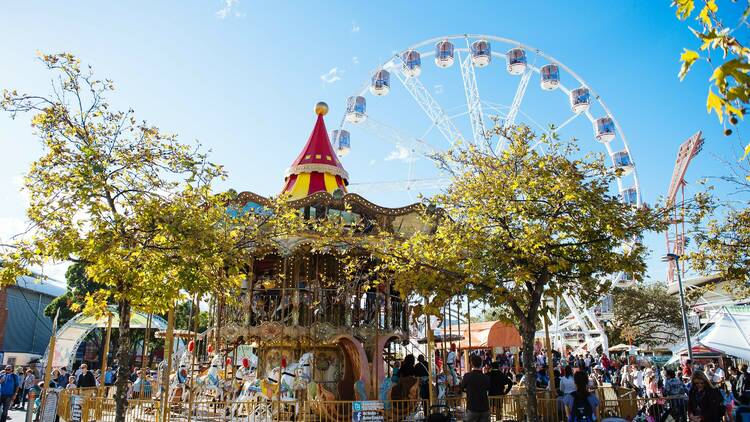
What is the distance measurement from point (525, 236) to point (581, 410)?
9.42ft

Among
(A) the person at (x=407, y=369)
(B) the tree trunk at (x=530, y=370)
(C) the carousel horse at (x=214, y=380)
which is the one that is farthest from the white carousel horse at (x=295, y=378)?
(B) the tree trunk at (x=530, y=370)

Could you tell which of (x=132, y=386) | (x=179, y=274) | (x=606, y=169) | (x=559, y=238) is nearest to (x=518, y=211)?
(x=559, y=238)

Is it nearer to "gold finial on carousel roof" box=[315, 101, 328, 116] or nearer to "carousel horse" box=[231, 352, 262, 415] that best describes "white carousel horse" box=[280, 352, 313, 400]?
"carousel horse" box=[231, 352, 262, 415]

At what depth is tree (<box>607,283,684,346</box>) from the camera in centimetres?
4359

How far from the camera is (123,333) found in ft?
27.6

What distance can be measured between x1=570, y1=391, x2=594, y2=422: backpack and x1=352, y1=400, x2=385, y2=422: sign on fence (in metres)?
4.30

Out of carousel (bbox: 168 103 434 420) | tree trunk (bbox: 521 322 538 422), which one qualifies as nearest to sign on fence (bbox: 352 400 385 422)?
carousel (bbox: 168 103 434 420)

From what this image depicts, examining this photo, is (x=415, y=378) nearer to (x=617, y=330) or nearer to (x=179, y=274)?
(x=179, y=274)

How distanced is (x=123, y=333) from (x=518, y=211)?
22.3 feet

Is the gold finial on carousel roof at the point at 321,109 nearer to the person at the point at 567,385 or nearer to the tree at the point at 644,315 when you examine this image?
the person at the point at 567,385

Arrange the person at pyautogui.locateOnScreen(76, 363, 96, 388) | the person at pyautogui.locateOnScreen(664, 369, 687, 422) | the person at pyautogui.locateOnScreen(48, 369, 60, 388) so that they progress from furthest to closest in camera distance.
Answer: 1. the person at pyautogui.locateOnScreen(48, 369, 60, 388)
2. the person at pyautogui.locateOnScreen(76, 363, 96, 388)
3. the person at pyautogui.locateOnScreen(664, 369, 687, 422)

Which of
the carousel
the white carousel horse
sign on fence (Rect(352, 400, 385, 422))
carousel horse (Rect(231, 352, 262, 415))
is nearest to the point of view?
sign on fence (Rect(352, 400, 385, 422))

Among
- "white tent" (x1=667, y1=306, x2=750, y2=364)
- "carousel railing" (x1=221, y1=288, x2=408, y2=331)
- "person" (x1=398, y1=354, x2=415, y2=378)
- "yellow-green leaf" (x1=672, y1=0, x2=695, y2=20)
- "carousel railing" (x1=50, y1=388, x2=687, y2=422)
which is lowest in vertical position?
"carousel railing" (x1=50, y1=388, x2=687, y2=422)

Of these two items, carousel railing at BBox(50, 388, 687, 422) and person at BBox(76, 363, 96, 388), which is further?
person at BBox(76, 363, 96, 388)
